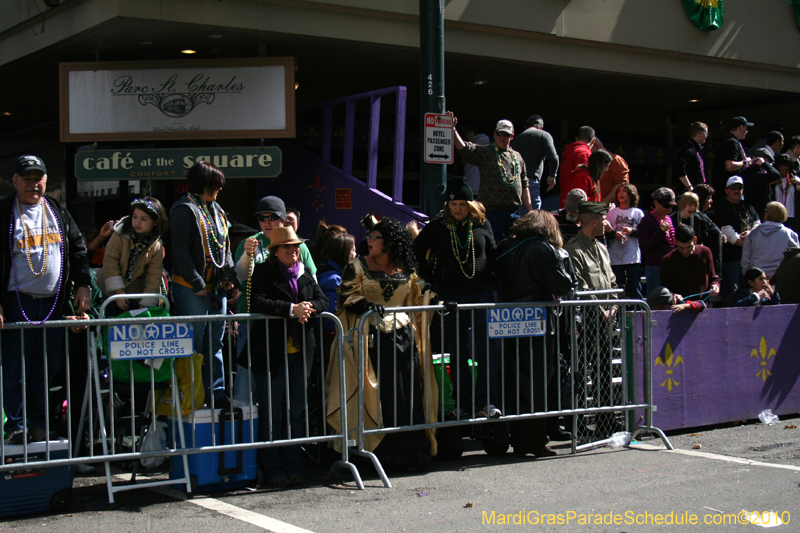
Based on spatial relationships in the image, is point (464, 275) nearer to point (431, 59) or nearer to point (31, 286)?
point (431, 59)

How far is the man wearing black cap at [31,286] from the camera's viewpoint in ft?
18.1

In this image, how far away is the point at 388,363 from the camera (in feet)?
21.1

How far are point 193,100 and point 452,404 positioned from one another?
5855 millimetres

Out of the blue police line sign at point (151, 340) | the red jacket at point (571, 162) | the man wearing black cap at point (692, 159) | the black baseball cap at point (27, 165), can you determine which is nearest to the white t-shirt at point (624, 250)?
the red jacket at point (571, 162)

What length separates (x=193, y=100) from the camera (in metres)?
10.8

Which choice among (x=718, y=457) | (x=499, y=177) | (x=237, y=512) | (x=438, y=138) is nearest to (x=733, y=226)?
(x=499, y=177)

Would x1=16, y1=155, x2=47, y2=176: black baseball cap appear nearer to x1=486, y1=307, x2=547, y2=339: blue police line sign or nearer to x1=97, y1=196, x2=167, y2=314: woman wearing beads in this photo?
x1=97, y1=196, x2=167, y2=314: woman wearing beads

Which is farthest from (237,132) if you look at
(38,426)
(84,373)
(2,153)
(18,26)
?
(2,153)

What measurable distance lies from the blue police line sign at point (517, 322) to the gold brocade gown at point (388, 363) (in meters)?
0.55

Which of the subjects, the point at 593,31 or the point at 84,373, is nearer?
the point at 84,373

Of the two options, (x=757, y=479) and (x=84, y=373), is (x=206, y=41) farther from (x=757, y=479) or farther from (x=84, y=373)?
(x=757, y=479)

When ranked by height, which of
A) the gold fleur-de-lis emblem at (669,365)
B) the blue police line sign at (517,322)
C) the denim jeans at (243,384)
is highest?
the blue police line sign at (517,322)

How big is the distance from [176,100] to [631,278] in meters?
6.13

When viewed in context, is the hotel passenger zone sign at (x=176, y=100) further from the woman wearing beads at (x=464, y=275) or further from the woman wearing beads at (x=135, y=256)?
the woman wearing beads at (x=135, y=256)
